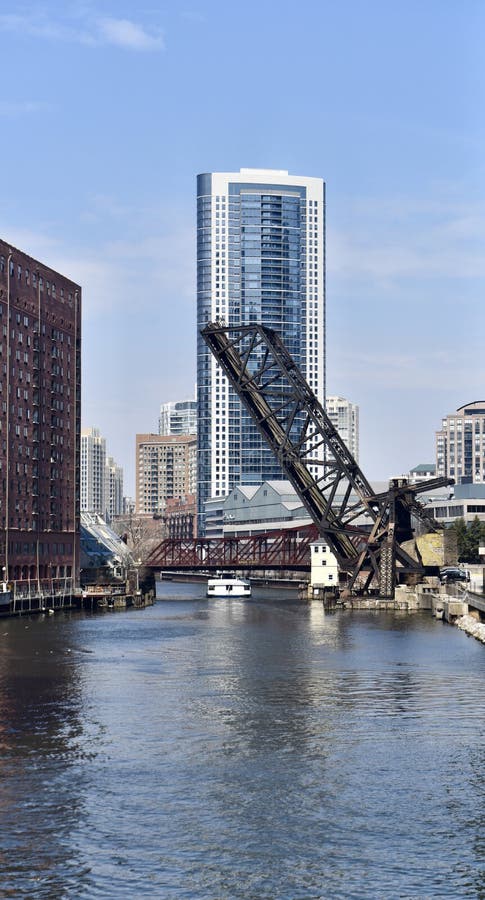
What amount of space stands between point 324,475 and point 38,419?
30.9 metres

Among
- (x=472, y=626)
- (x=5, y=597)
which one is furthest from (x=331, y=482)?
(x=472, y=626)

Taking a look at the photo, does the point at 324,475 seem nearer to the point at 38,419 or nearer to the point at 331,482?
the point at 331,482

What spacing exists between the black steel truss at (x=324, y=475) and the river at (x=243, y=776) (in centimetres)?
3637

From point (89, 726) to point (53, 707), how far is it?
14.7 ft

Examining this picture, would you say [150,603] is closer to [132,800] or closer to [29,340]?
[29,340]

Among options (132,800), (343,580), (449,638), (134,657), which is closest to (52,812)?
(132,800)

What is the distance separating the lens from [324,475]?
343 ft

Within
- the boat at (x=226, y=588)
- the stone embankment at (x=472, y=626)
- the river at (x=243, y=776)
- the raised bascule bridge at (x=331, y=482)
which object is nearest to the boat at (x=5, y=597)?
the raised bascule bridge at (x=331, y=482)

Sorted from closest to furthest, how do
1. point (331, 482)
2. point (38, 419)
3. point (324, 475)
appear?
point (331, 482), point (324, 475), point (38, 419)

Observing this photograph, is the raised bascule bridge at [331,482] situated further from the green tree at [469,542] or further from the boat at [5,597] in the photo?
the green tree at [469,542]

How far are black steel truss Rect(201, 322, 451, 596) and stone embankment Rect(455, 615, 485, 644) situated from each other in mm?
17409

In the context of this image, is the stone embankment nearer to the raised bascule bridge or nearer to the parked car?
the raised bascule bridge

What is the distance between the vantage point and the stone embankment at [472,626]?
234ft

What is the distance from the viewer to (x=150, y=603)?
422 ft
